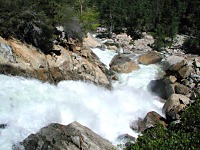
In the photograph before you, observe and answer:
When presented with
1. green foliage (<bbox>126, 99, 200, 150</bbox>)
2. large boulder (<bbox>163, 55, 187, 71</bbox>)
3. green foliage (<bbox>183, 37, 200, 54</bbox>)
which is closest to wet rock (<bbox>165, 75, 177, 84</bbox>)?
large boulder (<bbox>163, 55, 187, 71</bbox>)

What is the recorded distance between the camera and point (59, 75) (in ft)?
74.2

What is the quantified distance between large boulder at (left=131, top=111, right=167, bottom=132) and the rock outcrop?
5.71 m

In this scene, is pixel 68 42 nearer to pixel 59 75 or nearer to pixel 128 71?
pixel 59 75

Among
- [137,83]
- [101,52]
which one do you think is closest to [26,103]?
[137,83]

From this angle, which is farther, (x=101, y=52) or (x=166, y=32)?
(x=166, y=32)

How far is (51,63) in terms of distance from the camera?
22.7m

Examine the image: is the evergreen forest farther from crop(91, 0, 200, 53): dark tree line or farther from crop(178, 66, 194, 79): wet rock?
crop(178, 66, 194, 79): wet rock

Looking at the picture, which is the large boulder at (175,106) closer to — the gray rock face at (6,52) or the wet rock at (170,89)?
the wet rock at (170,89)

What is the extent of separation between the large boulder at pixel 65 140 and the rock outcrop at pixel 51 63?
23.2 ft

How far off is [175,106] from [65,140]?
11.3m

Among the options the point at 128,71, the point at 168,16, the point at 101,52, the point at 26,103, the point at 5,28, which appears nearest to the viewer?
the point at 26,103

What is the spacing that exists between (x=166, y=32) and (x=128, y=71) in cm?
2561

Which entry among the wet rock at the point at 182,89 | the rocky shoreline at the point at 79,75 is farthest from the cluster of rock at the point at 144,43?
the wet rock at the point at 182,89

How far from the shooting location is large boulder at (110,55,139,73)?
96.6ft
